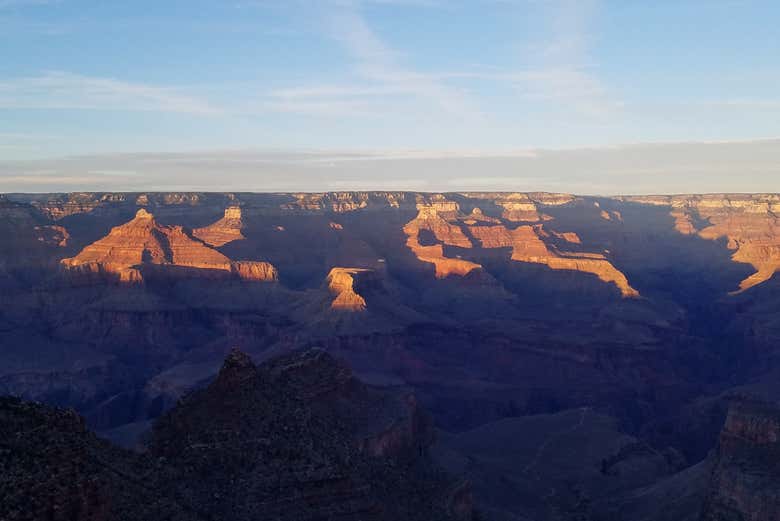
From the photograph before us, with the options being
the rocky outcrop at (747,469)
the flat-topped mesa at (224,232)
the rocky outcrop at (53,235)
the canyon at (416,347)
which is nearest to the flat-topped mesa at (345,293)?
the canyon at (416,347)

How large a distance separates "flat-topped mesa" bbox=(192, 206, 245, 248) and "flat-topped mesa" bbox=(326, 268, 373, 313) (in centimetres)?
3620

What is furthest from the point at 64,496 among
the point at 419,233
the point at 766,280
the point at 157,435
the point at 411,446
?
the point at 419,233

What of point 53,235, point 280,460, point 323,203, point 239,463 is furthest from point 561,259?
point 239,463

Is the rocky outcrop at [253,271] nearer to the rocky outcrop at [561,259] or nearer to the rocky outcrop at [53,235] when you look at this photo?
the rocky outcrop at [53,235]

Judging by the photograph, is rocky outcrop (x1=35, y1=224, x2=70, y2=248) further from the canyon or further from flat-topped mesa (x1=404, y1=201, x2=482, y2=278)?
flat-topped mesa (x1=404, y1=201, x2=482, y2=278)

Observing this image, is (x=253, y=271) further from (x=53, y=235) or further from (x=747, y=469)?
(x=747, y=469)

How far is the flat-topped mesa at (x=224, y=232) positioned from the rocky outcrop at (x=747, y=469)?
325ft

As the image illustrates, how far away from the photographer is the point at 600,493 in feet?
168

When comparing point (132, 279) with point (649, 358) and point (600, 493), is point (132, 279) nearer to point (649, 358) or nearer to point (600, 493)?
point (649, 358)

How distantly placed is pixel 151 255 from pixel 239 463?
90.4 meters

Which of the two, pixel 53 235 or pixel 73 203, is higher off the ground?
pixel 73 203

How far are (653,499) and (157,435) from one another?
29.2 meters

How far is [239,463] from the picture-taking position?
1095 inches

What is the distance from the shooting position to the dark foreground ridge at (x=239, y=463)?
18.9 m
